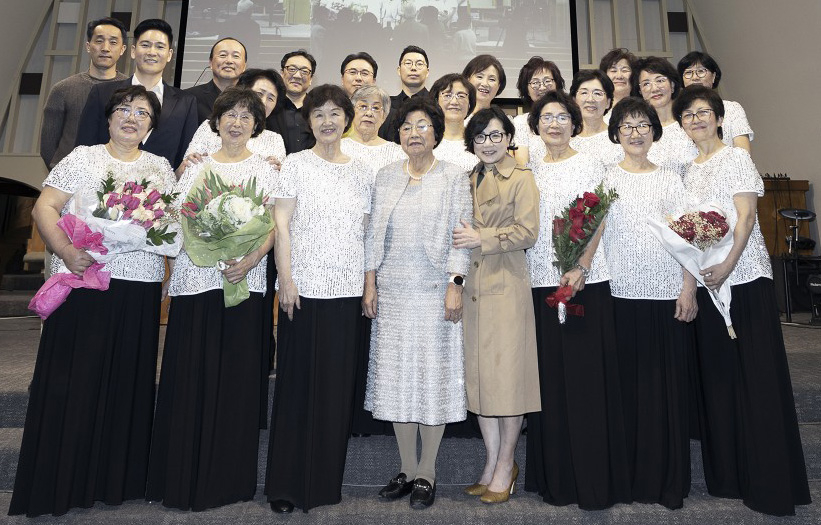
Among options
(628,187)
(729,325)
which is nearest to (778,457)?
(729,325)

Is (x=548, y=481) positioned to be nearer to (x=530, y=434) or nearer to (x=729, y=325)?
(x=530, y=434)

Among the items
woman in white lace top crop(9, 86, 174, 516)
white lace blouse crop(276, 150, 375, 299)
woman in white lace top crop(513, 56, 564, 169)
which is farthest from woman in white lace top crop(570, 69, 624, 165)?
woman in white lace top crop(9, 86, 174, 516)

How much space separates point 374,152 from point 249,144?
622 millimetres

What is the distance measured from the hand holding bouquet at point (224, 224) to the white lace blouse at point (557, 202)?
3.83ft

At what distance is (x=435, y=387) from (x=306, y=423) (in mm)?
560

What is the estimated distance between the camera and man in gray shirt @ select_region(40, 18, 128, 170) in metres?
3.33

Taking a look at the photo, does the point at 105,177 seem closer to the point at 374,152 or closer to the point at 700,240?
the point at 374,152

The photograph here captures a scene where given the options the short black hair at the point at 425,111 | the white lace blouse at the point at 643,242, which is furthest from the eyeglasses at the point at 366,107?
the white lace blouse at the point at 643,242

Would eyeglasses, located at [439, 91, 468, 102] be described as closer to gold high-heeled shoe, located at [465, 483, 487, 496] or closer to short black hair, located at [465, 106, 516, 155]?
short black hair, located at [465, 106, 516, 155]

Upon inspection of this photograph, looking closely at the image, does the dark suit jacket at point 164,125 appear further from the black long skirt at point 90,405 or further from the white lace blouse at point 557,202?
the white lace blouse at point 557,202

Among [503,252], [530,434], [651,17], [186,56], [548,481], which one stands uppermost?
[651,17]

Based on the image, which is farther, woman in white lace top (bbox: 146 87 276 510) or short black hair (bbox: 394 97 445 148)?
short black hair (bbox: 394 97 445 148)

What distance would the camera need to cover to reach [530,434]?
8.55 ft

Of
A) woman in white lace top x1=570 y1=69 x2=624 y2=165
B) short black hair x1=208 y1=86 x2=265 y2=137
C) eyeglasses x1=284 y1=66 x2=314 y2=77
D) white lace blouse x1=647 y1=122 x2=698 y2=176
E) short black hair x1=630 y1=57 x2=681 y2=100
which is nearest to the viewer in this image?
short black hair x1=208 y1=86 x2=265 y2=137
